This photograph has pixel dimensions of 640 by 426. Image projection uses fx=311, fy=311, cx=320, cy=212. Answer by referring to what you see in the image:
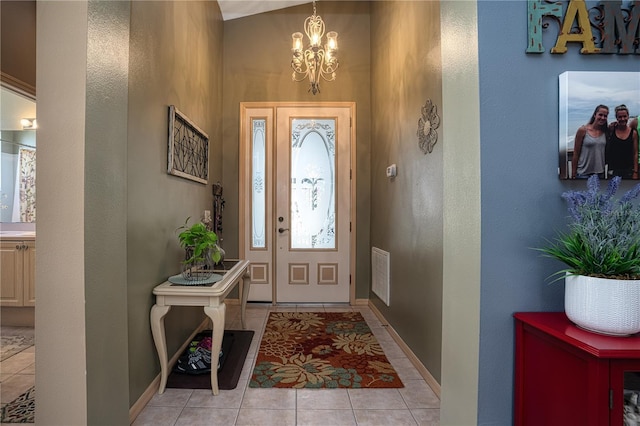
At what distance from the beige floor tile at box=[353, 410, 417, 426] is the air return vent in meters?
1.38

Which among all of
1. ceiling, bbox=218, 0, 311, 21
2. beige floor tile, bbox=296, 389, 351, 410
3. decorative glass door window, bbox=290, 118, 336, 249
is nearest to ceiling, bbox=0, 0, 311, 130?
ceiling, bbox=218, 0, 311, 21

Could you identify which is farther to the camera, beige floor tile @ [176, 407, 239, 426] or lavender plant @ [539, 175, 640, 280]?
beige floor tile @ [176, 407, 239, 426]

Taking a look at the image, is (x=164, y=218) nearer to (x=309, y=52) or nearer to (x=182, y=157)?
(x=182, y=157)

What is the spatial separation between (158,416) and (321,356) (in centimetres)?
126

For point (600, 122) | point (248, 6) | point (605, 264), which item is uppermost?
point (248, 6)

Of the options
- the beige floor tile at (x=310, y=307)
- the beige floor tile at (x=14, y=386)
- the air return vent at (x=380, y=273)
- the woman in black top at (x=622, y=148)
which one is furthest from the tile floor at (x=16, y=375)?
the woman in black top at (x=622, y=148)

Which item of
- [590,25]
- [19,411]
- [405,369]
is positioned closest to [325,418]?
[405,369]

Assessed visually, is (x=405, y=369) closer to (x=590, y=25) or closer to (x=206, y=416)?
(x=206, y=416)

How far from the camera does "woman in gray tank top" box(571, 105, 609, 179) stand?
4.04 ft

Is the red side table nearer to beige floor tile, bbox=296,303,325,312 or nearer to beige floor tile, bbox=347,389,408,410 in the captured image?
beige floor tile, bbox=347,389,408,410

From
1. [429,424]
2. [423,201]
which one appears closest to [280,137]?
[423,201]

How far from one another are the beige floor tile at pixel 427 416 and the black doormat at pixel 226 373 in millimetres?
1215

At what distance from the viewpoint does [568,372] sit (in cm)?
104

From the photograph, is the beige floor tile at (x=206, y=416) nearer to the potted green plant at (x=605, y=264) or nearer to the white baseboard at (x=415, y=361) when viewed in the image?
the white baseboard at (x=415, y=361)
